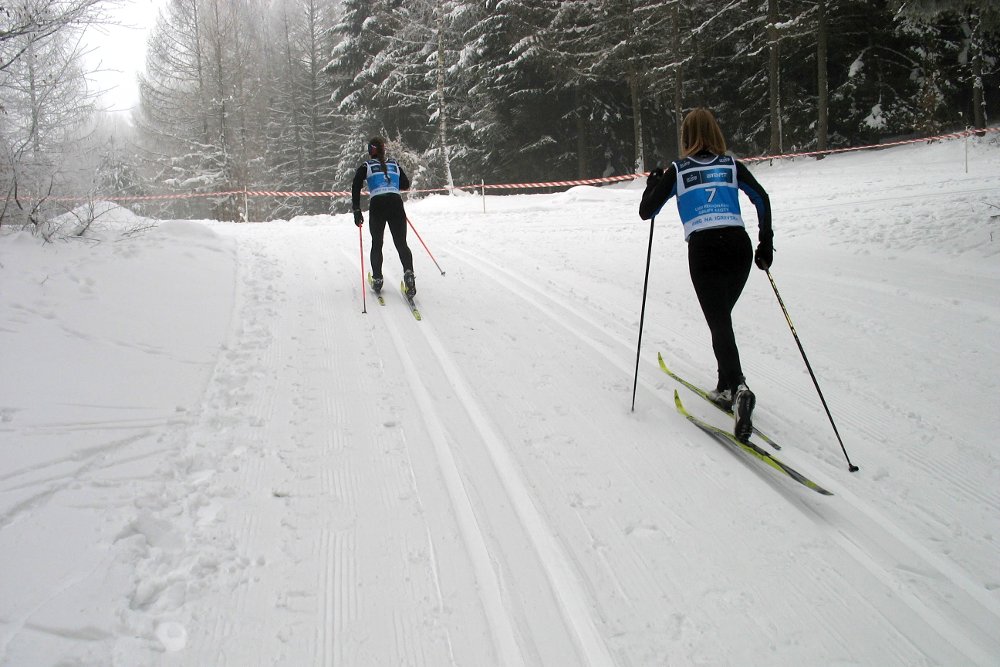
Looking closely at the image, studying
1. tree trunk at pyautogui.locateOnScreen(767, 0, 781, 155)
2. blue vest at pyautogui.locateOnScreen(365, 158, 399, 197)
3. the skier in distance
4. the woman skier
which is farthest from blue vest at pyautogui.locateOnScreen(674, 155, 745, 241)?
tree trunk at pyautogui.locateOnScreen(767, 0, 781, 155)

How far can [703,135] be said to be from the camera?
383 cm

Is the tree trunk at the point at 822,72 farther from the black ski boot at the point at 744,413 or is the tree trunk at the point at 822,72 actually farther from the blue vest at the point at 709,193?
the black ski boot at the point at 744,413

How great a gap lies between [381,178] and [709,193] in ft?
15.0

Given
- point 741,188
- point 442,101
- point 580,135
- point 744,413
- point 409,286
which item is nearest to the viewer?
point 744,413

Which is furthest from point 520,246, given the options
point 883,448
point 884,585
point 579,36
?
point 579,36

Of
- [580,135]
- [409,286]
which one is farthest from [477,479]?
[580,135]

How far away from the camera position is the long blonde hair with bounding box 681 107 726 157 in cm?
382

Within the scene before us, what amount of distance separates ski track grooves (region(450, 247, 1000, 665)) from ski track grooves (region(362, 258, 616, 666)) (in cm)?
128

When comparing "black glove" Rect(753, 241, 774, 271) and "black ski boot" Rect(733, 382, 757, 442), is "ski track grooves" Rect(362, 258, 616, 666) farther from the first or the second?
"black glove" Rect(753, 241, 774, 271)

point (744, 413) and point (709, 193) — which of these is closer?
point (744, 413)

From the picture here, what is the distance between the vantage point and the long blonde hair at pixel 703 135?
3824mm

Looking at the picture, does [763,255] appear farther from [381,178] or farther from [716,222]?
[381,178]

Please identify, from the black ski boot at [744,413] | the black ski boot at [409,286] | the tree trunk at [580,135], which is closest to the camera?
the black ski boot at [744,413]

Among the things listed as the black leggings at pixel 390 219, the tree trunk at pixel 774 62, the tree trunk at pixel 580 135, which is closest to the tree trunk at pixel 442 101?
the tree trunk at pixel 580 135
